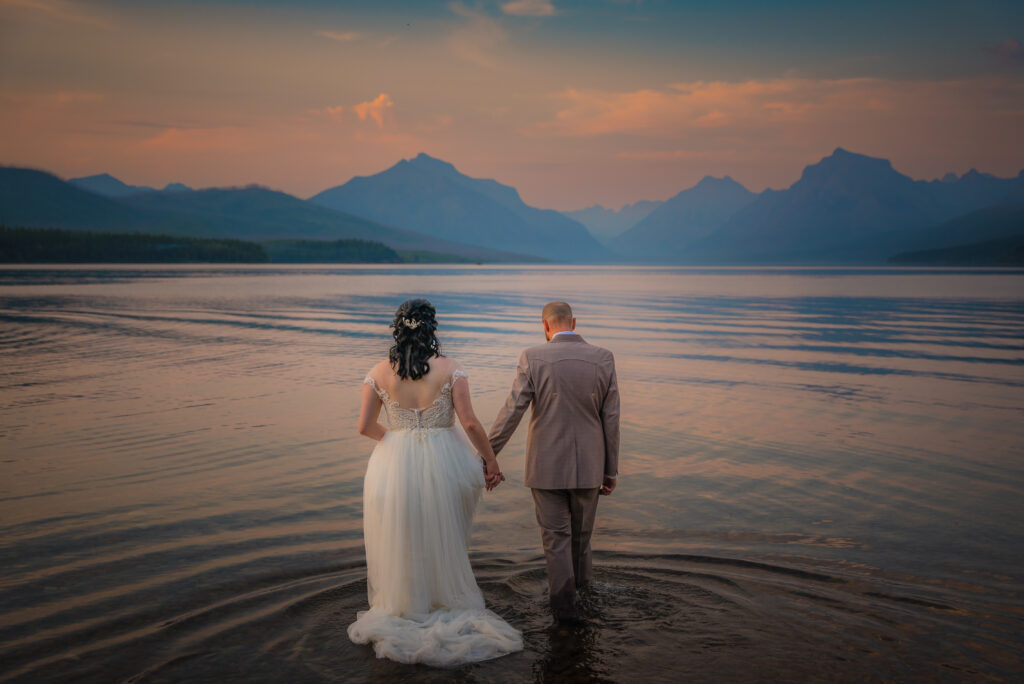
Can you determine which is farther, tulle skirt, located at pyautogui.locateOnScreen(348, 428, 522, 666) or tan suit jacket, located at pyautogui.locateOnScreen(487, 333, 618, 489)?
tan suit jacket, located at pyautogui.locateOnScreen(487, 333, 618, 489)

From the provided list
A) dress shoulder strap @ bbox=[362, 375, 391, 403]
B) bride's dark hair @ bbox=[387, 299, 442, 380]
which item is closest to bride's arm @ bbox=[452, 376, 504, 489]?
bride's dark hair @ bbox=[387, 299, 442, 380]

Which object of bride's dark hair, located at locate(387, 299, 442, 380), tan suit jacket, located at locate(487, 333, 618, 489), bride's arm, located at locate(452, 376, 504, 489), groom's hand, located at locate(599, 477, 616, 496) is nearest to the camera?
bride's dark hair, located at locate(387, 299, 442, 380)

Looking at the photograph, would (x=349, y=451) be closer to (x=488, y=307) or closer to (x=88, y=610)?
(x=88, y=610)

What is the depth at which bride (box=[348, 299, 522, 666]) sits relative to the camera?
6059 millimetres

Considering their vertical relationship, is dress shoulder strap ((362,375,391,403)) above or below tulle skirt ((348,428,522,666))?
above

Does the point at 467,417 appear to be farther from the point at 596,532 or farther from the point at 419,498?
the point at 596,532

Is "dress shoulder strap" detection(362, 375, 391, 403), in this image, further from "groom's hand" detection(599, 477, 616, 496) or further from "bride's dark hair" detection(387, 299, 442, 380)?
"groom's hand" detection(599, 477, 616, 496)

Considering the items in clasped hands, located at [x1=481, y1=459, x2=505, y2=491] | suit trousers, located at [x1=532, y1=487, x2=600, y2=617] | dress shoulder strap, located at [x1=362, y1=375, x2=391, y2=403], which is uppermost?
dress shoulder strap, located at [x1=362, y1=375, x2=391, y2=403]

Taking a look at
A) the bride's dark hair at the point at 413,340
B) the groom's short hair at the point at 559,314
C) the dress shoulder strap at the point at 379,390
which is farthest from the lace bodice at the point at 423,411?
the groom's short hair at the point at 559,314

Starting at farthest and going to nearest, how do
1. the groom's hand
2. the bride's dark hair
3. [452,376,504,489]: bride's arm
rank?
the groom's hand → [452,376,504,489]: bride's arm → the bride's dark hair

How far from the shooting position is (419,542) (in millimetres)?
6211

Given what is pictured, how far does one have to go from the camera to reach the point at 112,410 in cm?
1555

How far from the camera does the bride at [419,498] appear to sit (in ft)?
19.9

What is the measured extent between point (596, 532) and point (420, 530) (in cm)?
343
